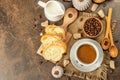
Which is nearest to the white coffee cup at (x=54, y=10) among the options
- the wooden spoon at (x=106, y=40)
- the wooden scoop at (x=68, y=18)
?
the wooden scoop at (x=68, y=18)

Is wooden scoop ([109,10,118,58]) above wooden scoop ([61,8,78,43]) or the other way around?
the other way around

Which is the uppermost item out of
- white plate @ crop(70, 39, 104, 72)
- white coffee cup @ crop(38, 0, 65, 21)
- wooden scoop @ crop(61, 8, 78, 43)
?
white coffee cup @ crop(38, 0, 65, 21)

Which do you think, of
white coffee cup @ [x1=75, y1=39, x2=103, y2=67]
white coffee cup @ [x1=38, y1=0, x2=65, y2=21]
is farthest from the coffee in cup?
white coffee cup @ [x1=38, y1=0, x2=65, y2=21]

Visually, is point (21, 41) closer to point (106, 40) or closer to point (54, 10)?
point (54, 10)

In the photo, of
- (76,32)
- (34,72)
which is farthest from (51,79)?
(76,32)

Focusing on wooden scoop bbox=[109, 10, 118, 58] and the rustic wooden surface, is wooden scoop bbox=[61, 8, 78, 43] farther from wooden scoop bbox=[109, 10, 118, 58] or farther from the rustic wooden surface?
wooden scoop bbox=[109, 10, 118, 58]

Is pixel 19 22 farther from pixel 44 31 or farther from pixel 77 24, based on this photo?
pixel 77 24
